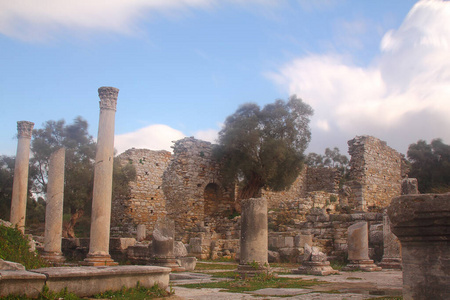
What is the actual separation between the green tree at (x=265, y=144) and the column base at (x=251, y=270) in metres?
14.3

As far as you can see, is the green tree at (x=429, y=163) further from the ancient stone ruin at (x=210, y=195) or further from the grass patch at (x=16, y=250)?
the grass patch at (x=16, y=250)

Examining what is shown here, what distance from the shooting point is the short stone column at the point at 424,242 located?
3.28 metres

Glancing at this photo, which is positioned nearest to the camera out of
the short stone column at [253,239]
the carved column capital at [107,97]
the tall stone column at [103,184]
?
the short stone column at [253,239]

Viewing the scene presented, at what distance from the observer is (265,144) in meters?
25.5

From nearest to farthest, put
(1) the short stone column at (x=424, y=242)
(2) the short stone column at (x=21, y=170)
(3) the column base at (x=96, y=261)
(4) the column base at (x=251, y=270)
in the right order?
(1) the short stone column at (x=424, y=242) → (4) the column base at (x=251, y=270) → (3) the column base at (x=96, y=261) → (2) the short stone column at (x=21, y=170)

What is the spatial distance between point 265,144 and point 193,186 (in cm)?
516

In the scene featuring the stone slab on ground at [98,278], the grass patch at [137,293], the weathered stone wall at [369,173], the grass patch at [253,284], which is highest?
the weathered stone wall at [369,173]

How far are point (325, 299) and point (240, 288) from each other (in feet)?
7.31

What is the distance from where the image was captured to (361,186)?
86.7 feet

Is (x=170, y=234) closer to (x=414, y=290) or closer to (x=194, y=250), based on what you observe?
(x=194, y=250)

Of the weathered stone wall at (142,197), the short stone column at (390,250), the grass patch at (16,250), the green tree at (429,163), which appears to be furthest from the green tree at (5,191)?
the green tree at (429,163)

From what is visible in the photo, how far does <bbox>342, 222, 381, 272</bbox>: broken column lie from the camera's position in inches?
545

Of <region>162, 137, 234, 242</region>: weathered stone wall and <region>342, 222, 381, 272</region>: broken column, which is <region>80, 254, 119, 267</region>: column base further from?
<region>162, 137, 234, 242</region>: weathered stone wall

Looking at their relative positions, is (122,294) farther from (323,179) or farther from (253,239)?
(323,179)
